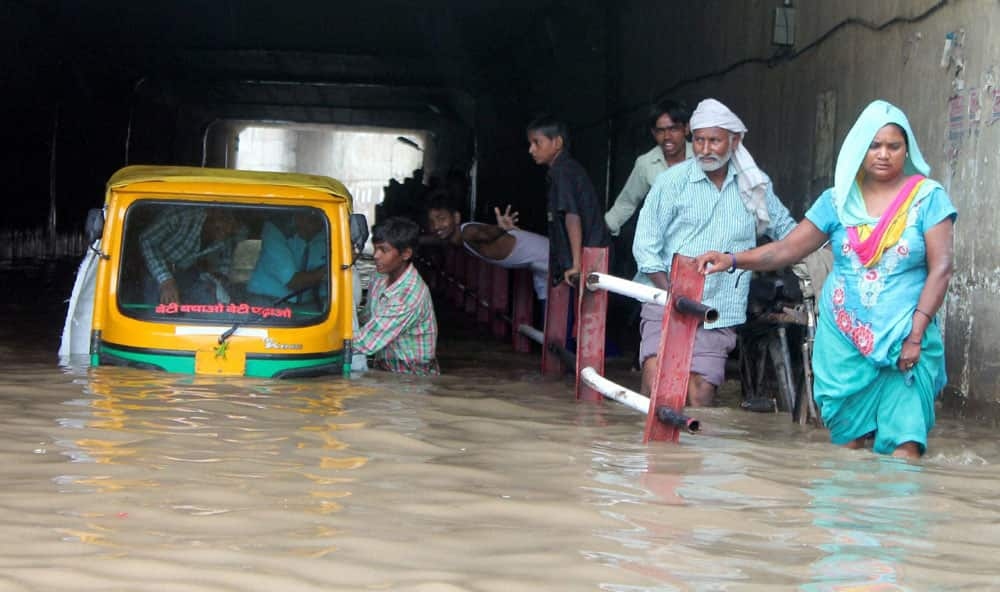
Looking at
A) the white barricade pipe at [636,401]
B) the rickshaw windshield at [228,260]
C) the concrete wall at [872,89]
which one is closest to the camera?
the white barricade pipe at [636,401]

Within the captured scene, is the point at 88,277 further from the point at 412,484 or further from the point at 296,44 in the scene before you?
the point at 296,44

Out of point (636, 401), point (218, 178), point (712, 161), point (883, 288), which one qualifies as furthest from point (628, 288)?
point (218, 178)

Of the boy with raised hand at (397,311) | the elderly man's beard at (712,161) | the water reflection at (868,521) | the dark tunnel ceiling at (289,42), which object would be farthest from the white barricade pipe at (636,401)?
the dark tunnel ceiling at (289,42)

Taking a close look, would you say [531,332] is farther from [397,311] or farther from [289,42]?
[289,42]

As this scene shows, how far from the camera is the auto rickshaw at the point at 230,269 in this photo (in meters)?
7.28

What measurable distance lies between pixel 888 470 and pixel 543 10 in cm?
1496

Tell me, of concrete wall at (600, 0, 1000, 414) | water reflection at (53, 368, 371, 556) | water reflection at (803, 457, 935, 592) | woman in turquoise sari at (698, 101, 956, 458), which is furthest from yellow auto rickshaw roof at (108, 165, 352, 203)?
water reflection at (803, 457, 935, 592)

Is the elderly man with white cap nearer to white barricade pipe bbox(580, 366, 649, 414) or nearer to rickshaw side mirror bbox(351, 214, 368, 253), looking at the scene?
white barricade pipe bbox(580, 366, 649, 414)

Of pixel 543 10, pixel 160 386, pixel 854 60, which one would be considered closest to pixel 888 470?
pixel 160 386

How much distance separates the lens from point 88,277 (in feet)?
25.6

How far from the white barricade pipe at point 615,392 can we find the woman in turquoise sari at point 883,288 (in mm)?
646

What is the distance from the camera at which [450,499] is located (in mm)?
4168

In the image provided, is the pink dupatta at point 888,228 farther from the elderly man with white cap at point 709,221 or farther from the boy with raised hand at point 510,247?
the boy with raised hand at point 510,247

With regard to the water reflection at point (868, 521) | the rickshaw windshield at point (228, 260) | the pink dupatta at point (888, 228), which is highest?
the pink dupatta at point (888, 228)
